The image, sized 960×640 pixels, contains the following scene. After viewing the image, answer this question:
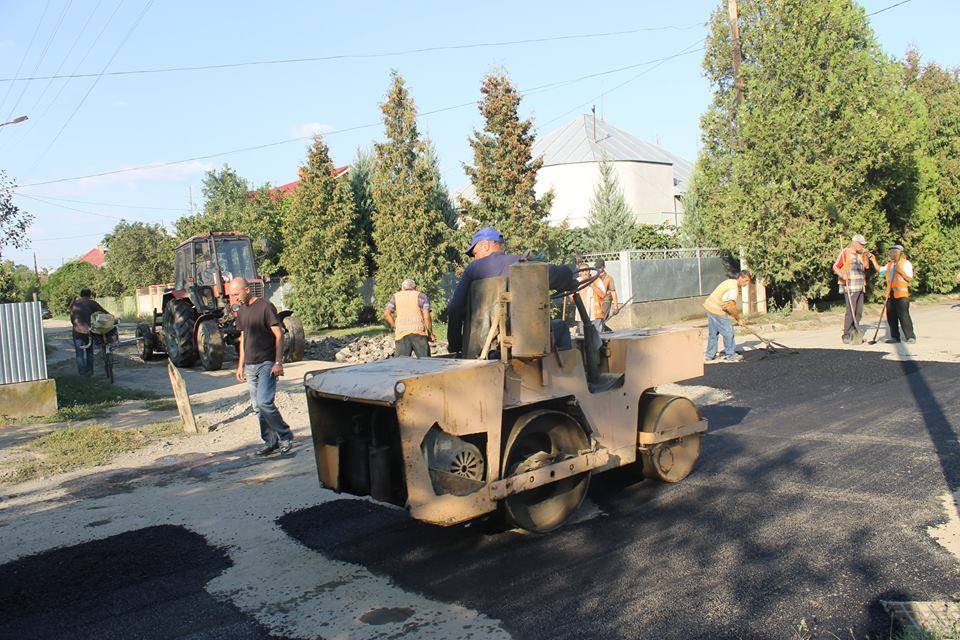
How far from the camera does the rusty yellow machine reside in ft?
15.1

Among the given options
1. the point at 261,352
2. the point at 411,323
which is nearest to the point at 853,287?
the point at 411,323

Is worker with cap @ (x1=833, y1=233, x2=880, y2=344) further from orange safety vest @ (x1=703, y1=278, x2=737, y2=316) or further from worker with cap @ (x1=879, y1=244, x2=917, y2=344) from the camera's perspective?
orange safety vest @ (x1=703, y1=278, x2=737, y2=316)

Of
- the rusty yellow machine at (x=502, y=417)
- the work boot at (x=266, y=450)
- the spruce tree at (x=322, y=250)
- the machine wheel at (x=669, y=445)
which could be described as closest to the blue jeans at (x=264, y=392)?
the work boot at (x=266, y=450)

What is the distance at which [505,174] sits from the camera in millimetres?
20797

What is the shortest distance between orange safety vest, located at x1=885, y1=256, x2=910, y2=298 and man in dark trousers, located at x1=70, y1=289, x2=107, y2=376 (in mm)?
13971

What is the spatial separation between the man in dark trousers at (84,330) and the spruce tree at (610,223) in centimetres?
1799

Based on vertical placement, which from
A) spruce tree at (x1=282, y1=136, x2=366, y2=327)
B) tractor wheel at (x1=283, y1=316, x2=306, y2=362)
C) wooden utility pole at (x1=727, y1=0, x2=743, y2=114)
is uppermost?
wooden utility pole at (x1=727, y1=0, x2=743, y2=114)

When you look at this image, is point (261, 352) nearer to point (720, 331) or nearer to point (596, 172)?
point (720, 331)

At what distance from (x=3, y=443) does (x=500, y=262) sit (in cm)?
718

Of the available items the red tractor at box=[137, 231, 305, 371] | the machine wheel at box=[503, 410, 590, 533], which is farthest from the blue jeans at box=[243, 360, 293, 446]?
the red tractor at box=[137, 231, 305, 371]

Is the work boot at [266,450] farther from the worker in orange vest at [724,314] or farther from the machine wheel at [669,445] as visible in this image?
the worker in orange vest at [724,314]

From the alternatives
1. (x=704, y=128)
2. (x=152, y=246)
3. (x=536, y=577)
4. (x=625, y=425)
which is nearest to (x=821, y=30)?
(x=704, y=128)

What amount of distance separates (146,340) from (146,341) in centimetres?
3

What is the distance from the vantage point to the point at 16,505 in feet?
22.6
